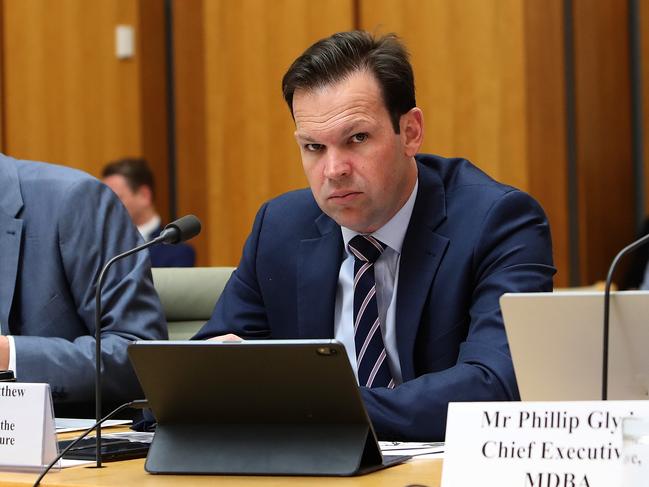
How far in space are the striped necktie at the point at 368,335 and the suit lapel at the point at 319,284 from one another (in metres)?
0.07

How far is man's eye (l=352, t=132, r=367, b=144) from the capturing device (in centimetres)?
255

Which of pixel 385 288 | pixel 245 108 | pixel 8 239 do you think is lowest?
pixel 385 288

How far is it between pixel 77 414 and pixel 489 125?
3.60 meters

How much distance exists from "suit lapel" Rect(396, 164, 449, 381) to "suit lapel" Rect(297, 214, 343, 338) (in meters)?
0.17

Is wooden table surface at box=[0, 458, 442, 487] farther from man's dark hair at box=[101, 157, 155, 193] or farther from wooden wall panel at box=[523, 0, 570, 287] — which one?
man's dark hair at box=[101, 157, 155, 193]

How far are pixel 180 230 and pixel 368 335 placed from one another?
25.0 inches

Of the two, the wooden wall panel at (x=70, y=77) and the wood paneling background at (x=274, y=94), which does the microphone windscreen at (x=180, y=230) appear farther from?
the wooden wall panel at (x=70, y=77)

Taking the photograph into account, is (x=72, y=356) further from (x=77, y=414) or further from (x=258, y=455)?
(x=258, y=455)

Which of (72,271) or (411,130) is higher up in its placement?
(411,130)

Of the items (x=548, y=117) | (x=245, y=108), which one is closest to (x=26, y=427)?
(x=548, y=117)

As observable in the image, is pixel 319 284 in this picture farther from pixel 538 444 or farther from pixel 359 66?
pixel 538 444

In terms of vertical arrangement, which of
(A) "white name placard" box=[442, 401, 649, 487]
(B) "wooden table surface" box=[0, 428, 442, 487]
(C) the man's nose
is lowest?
(B) "wooden table surface" box=[0, 428, 442, 487]

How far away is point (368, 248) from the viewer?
268cm

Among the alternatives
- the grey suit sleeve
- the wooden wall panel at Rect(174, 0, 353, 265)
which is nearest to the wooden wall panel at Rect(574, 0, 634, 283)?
the wooden wall panel at Rect(174, 0, 353, 265)
